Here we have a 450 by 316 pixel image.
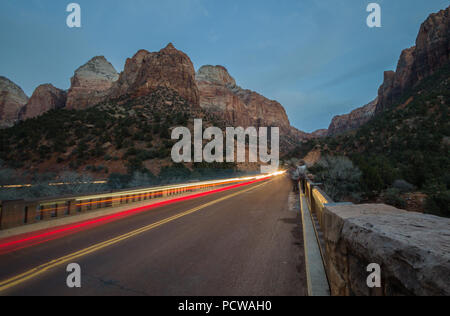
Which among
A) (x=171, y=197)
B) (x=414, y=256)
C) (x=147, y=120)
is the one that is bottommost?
(x=171, y=197)

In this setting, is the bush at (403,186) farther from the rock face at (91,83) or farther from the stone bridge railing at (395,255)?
the rock face at (91,83)

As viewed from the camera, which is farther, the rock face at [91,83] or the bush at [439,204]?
the rock face at [91,83]

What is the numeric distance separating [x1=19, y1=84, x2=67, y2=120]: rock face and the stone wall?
5149 inches

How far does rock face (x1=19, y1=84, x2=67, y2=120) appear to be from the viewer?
10019cm

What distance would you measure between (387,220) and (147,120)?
1895 inches

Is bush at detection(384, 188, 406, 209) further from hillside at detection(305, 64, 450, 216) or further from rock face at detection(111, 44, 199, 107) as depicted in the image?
rock face at detection(111, 44, 199, 107)

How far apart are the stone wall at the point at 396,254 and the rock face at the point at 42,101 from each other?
13079cm

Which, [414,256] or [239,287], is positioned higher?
[414,256]

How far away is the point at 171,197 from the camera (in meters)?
13.5

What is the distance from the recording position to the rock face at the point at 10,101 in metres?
99.8

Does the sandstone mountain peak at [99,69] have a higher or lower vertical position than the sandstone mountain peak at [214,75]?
lower

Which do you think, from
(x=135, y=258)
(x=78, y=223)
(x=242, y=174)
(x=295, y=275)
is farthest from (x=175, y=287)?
(x=242, y=174)

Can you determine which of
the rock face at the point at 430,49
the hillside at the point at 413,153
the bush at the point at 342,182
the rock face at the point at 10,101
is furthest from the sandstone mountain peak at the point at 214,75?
the bush at the point at 342,182
